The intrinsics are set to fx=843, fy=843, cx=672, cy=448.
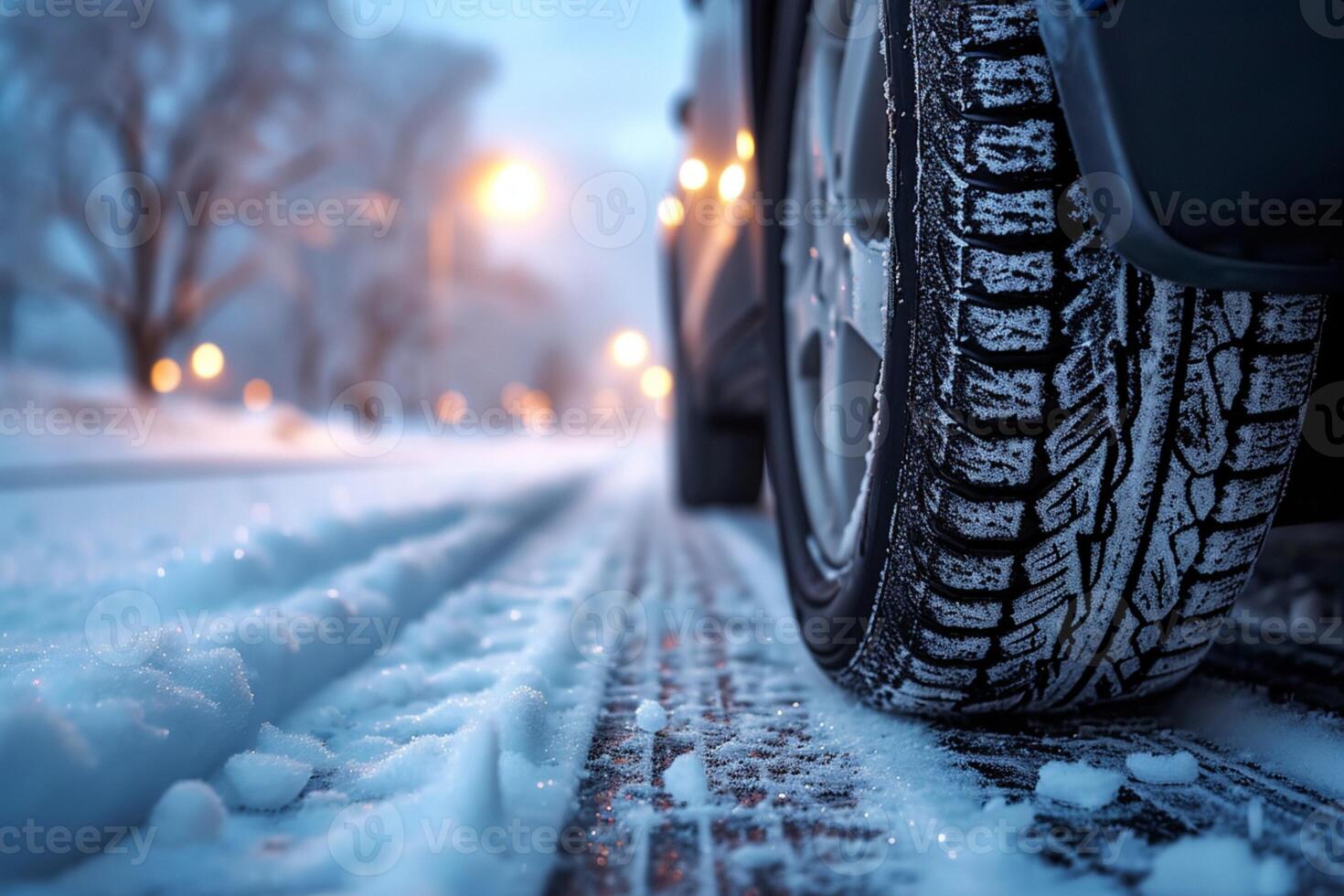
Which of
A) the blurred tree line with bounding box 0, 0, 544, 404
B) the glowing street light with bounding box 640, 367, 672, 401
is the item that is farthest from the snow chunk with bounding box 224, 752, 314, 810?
the glowing street light with bounding box 640, 367, 672, 401

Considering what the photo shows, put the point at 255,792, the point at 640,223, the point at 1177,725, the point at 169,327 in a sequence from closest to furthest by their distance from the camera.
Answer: the point at 255,792 → the point at 1177,725 → the point at 640,223 → the point at 169,327

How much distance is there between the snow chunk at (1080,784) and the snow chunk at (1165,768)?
28 millimetres

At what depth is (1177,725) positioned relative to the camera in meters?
1.08

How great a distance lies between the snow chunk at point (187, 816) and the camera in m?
0.75

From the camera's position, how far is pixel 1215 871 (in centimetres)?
69

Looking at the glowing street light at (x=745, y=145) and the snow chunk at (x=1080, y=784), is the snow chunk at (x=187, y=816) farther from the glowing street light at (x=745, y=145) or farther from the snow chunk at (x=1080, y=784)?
the glowing street light at (x=745, y=145)

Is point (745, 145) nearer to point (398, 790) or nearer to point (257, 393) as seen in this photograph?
point (398, 790)

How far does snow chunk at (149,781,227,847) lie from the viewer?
2.45ft

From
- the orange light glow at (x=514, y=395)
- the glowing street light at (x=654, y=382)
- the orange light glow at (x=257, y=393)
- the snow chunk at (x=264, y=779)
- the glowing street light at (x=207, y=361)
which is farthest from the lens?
the glowing street light at (x=654, y=382)

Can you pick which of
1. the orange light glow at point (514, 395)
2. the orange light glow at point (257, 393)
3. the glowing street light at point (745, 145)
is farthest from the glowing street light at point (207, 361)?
the glowing street light at point (745, 145)

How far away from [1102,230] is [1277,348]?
24cm

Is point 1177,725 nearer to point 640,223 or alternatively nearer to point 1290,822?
point 1290,822

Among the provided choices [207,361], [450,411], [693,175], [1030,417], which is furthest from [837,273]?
[207,361]

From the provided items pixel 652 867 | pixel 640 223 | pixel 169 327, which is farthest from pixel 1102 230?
pixel 169 327
